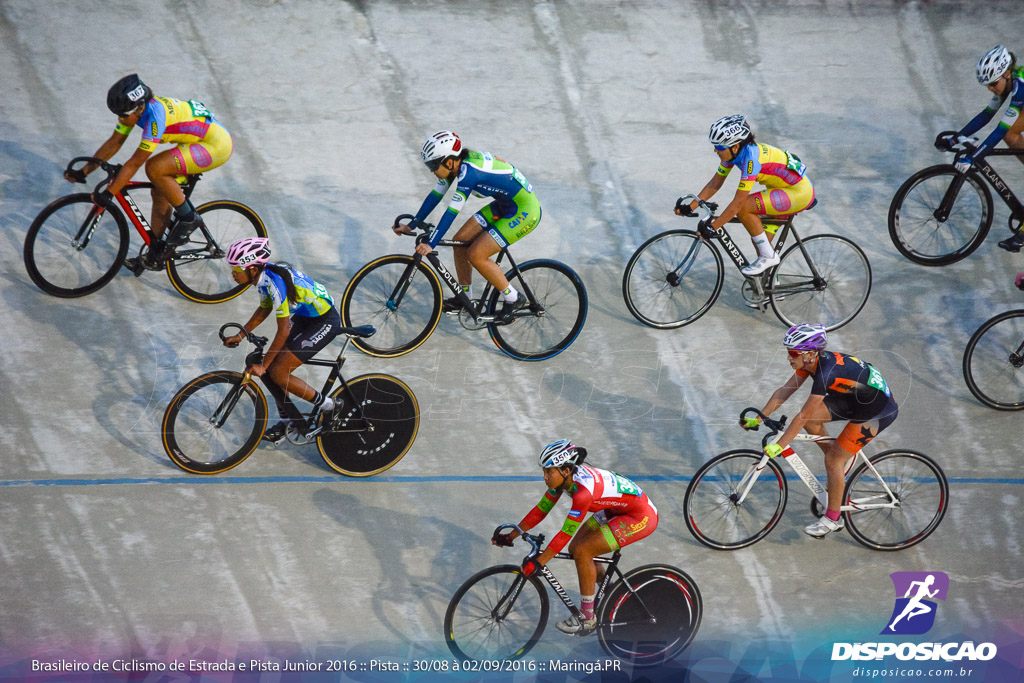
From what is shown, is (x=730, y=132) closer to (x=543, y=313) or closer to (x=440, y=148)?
(x=543, y=313)

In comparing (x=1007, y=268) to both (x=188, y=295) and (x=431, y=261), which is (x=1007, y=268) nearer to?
(x=431, y=261)

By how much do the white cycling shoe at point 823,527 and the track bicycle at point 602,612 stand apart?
1.27m

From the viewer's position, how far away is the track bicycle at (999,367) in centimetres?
838

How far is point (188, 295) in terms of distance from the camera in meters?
8.66

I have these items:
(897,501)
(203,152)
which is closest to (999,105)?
(897,501)

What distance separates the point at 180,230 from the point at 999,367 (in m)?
7.13

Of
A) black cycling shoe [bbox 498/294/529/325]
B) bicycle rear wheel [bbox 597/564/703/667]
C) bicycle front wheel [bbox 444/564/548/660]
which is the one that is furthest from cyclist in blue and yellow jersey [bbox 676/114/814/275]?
bicycle front wheel [bbox 444/564/548/660]

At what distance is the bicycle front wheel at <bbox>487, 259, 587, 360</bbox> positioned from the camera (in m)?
8.34

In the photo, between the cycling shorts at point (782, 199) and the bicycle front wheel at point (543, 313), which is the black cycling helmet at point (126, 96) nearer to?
the bicycle front wheel at point (543, 313)

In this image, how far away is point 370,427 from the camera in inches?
294

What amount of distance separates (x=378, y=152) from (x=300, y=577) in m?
5.08

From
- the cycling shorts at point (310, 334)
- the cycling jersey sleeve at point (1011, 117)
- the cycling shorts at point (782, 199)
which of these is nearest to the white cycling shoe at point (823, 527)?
the cycling shorts at point (782, 199)

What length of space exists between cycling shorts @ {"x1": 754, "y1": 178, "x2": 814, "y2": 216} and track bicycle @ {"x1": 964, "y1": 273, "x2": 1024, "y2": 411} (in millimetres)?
1901

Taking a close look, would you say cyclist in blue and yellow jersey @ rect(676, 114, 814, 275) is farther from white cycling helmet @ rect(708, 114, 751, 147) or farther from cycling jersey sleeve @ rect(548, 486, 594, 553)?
cycling jersey sleeve @ rect(548, 486, 594, 553)
